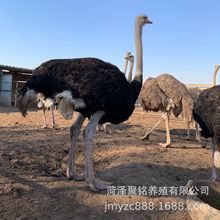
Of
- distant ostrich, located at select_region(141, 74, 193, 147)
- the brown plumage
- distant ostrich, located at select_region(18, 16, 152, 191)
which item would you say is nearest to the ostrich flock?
distant ostrich, located at select_region(18, 16, 152, 191)

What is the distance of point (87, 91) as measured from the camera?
443cm

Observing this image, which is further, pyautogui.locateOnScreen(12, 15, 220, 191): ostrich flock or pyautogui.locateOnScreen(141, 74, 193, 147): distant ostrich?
pyautogui.locateOnScreen(141, 74, 193, 147): distant ostrich

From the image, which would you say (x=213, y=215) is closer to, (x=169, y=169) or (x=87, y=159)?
(x=87, y=159)

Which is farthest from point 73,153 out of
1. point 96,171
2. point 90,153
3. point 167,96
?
point 167,96

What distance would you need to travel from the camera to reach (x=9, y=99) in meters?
20.9

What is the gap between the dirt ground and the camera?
4078mm

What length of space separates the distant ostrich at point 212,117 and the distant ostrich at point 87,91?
1.47 meters

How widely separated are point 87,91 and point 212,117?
215 centimetres

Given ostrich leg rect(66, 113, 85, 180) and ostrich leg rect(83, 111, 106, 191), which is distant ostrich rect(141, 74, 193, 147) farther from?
ostrich leg rect(83, 111, 106, 191)

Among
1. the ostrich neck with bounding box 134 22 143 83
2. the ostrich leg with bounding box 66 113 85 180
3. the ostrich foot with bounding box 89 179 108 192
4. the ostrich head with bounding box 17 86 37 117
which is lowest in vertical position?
the ostrich foot with bounding box 89 179 108 192

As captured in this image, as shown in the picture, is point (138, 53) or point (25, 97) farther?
point (138, 53)

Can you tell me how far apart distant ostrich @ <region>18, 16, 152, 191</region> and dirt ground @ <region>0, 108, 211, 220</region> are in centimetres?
37

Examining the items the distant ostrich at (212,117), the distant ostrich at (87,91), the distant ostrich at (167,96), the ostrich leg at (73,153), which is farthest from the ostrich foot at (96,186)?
the distant ostrich at (167,96)

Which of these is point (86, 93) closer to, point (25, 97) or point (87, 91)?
point (87, 91)
